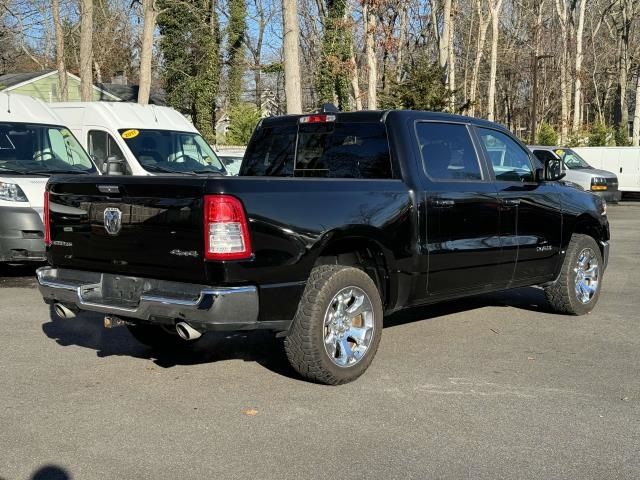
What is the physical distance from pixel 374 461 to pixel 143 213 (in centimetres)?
219

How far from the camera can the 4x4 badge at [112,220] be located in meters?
5.37

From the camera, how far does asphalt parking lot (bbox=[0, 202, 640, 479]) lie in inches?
168

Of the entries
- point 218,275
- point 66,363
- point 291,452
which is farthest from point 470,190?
point 66,363

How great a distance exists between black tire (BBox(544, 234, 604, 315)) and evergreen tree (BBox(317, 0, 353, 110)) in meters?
26.4

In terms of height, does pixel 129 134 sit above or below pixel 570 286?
above

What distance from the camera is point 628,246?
14.8 m

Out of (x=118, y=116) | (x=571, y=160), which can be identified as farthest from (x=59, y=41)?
(x=571, y=160)

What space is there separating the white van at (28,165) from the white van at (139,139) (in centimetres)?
153

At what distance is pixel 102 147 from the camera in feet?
44.7

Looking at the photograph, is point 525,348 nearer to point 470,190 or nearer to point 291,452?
point 470,190

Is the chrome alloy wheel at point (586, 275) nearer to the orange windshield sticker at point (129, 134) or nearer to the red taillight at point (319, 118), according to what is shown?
the red taillight at point (319, 118)

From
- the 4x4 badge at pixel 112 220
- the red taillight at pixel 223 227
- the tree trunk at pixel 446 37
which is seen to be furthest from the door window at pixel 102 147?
the tree trunk at pixel 446 37

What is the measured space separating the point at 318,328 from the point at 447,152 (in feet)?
7.10

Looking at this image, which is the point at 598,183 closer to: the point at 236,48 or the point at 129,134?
the point at 129,134
